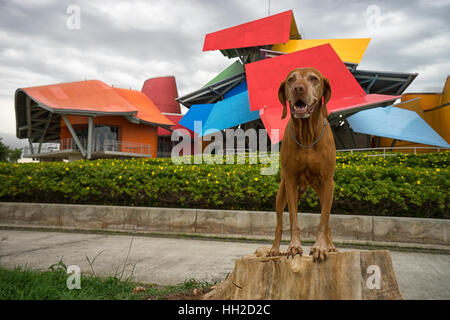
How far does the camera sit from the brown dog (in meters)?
2.40

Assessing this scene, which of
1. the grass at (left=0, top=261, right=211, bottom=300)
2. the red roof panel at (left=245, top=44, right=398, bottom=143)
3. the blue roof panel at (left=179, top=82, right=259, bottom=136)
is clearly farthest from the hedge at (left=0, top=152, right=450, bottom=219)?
the blue roof panel at (left=179, top=82, right=259, bottom=136)

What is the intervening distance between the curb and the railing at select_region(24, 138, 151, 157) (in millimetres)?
16760

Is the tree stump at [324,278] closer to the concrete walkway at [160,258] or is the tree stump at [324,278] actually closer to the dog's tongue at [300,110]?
the dog's tongue at [300,110]

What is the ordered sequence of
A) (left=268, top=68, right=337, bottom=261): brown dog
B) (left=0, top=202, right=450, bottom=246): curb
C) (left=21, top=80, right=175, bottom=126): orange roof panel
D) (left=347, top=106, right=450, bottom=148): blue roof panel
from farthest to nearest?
(left=21, top=80, right=175, bottom=126): orange roof panel
(left=347, top=106, right=450, bottom=148): blue roof panel
(left=0, top=202, right=450, bottom=246): curb
(left=268, top=68, right=337, bottom=261): brown dog

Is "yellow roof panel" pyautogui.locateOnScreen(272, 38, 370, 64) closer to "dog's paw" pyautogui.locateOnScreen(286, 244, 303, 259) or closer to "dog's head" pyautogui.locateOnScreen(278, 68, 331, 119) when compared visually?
"dog's head" pyautogui.locateOnScreen(278, 68, 331, 119)

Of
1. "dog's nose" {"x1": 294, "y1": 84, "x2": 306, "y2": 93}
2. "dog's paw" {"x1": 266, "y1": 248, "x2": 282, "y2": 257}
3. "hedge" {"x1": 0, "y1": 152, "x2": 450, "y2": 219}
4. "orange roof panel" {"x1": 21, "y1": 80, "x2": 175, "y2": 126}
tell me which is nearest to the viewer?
"dog's nose" {"x1": 294, "y1": 84, "x2": 306, "y2": 93}

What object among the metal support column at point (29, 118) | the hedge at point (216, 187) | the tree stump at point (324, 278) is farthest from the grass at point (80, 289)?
the metal support column at point (29, 118)

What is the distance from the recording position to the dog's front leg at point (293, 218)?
2.46 metres

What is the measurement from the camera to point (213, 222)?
21.6 feet

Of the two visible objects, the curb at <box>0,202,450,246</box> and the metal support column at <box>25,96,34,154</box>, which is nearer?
the curb at <box>0,202,450,246</box>

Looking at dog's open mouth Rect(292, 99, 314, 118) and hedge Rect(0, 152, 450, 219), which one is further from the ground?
dog's open mouth Rect(292, 99, 314, 118)

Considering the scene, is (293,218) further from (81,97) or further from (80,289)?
(81,97)

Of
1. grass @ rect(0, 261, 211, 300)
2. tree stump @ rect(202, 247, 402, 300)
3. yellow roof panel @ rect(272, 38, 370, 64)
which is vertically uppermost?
yellow roof panel @ rect(272, 38, 370, 64)

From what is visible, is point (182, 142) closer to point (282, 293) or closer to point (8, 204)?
point (8, 204)
